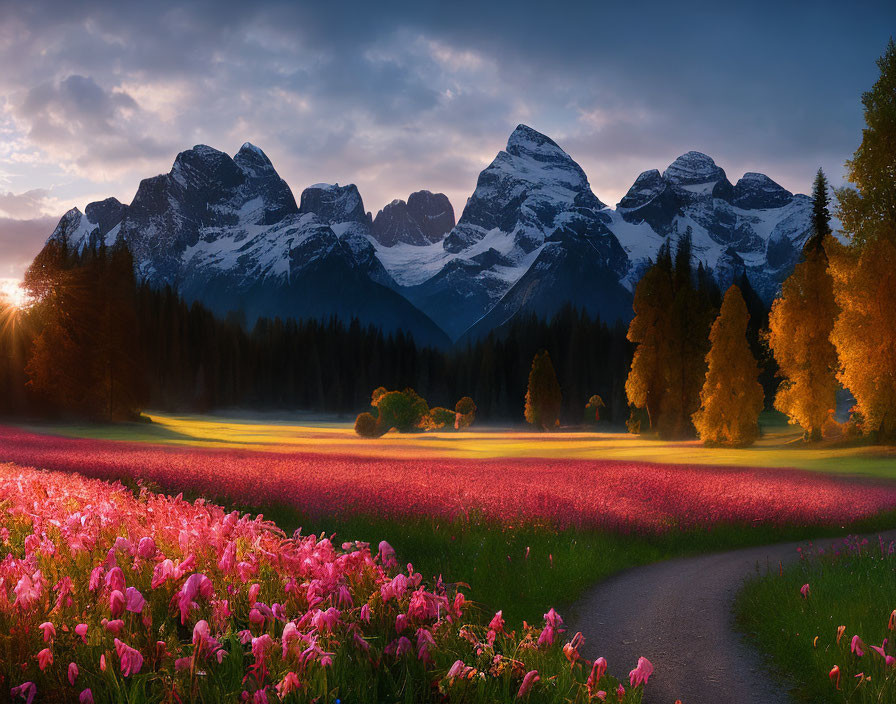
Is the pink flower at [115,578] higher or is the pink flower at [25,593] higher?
the pink flower at [115,578]

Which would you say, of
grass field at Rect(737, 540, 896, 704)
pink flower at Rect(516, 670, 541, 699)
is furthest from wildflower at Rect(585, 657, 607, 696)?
grass field at Rect(737, 540, 896, 704)

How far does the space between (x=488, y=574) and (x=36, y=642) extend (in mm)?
6469

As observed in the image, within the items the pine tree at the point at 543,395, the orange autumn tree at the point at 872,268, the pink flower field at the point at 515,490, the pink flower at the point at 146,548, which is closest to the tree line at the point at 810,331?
the orange autumn tree at the point at 872,268

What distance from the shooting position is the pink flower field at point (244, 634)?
366cm

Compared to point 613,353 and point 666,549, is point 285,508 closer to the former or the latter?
point 666,549

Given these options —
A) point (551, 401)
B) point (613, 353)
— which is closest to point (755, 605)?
point (551, 401)

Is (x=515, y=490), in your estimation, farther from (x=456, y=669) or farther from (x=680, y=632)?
(x=456, y=669)

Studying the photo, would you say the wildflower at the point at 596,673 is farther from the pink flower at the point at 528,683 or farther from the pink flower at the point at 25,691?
the pink flower at the point at 25,691

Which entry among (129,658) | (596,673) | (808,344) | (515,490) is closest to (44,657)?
(129,658)

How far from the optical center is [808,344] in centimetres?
3762

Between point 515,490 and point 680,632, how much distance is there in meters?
7.09

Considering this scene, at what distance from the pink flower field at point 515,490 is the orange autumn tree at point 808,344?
59.2 ft

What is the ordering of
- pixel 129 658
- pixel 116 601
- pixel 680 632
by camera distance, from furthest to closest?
pixel 680 632 < pixel 116 601 < pixel 129 658

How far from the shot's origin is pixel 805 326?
3769 cm
